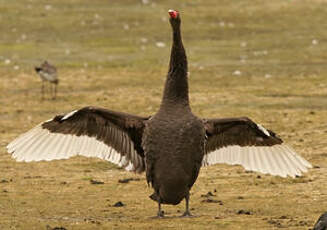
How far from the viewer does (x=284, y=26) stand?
42.8m

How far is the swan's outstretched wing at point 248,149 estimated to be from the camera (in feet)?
39.1

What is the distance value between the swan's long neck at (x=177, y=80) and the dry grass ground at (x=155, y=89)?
59.2 inches

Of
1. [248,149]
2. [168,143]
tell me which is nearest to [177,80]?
[168,143]

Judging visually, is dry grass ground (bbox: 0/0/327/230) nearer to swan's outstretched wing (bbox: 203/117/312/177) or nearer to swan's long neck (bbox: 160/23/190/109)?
swan's outstretched wing (bbox: 203/117/312/177)

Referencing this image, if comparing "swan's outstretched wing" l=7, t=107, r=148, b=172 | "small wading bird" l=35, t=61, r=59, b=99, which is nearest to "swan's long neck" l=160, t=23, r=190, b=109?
"swan's outstretched wing" l=7, t=107, r=148, b=172

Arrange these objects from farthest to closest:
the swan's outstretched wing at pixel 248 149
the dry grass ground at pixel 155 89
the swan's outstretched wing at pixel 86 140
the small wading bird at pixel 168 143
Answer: the dry grass ground at pixel 155 89 → the swan's outstretched wing at pixel 248 149 → the swan's outstretched wing at pixel 86 140 → the small wading bird at pixel 168 143

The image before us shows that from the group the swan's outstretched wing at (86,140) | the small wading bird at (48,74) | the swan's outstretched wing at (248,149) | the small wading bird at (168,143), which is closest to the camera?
the small wading bird at (168,143)

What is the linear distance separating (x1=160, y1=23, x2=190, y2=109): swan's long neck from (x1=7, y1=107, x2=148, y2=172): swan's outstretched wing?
78 centimetres

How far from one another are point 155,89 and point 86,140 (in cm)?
1533

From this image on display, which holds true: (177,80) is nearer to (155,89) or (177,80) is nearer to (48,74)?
(48,74)

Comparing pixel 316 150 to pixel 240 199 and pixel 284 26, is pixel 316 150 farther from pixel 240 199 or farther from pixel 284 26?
pixel 284 26

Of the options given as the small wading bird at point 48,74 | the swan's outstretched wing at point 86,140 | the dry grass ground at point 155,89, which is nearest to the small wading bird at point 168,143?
the swan's outstretched wing at point 86,140

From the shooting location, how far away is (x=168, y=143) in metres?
11.0

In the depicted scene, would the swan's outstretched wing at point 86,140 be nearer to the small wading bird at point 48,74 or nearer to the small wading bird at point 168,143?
the small wading bird at point 168,143
